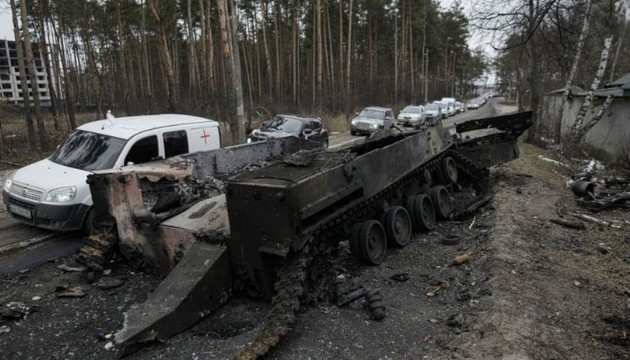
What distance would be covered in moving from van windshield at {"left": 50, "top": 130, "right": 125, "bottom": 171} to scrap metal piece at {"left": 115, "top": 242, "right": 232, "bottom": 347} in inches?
136

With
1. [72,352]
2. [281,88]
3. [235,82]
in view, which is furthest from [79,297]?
[281,88]

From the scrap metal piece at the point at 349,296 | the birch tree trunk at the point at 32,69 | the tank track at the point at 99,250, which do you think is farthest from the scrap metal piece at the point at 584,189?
the birch tree trunk at the point at 32,69

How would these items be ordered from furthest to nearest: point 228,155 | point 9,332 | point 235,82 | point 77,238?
1. point 235,82
2. point 228,155
3. point 77,238
4. point 9,332

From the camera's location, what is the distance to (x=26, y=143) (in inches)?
707

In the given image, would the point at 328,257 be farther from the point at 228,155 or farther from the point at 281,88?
the point at 281,88

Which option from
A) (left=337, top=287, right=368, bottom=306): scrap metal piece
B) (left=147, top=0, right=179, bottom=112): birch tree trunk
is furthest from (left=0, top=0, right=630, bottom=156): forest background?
(left=337, top=287, right=368, bottom=306): scrap metal piece

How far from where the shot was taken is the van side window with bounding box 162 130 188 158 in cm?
848

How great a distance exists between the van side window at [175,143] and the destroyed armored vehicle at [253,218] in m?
1.07

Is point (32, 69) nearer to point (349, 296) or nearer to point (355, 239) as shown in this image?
point (355, 239)

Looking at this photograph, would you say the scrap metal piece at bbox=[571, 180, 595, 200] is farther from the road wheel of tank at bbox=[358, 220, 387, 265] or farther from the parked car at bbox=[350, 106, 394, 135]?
the parked car at bbox=[350, 106, 394, 135]

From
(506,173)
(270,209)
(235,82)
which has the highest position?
(235,82)

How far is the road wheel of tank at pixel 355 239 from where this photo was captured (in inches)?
243

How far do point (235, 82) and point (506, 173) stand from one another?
9001 millimetres

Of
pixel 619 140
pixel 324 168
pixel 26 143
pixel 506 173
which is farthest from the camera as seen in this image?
pixel 26 143
